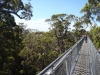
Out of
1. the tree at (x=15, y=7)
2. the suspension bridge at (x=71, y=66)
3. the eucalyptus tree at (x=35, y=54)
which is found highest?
the tree at (x=15, y=7)

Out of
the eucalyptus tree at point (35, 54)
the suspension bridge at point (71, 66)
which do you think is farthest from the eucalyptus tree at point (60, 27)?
the suspension bridge at point (71, 66)

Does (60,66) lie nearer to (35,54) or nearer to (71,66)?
(71,66)

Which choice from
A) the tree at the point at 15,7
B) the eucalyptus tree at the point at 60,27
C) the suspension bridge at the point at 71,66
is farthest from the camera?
the eucalyptus tree at the point at 60,27

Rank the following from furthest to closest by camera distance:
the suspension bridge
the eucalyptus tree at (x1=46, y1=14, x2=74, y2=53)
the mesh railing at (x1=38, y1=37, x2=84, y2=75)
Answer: the eucalyptus tree at (x1=46, y1=14, x2=74, y2=53) → the suspension bridge → the mesh railing at (x1=38, y1=37, x2=84, y2=75)

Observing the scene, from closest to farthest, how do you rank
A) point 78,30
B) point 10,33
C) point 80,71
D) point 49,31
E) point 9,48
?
point 80,71 < point 10,33 < point 9,48 < point 49,31 < point 78,30

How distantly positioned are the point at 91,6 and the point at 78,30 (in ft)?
61.4

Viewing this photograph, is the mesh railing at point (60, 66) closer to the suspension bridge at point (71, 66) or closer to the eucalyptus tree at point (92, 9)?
the suspension bridge at point (71, 66)

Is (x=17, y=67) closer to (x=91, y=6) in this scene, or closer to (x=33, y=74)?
(x=33, y=74)

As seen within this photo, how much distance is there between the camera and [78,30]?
1534 inches

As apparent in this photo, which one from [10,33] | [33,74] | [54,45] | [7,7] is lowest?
[33,74]

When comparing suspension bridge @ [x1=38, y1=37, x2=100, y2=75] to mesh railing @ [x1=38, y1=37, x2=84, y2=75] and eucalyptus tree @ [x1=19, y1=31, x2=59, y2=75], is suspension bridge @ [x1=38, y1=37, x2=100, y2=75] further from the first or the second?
eucalyptus tree @ [x1=19, y1=31, x2=59, y2=75]

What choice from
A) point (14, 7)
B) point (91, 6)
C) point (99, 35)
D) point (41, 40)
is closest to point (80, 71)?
point (14, 7)

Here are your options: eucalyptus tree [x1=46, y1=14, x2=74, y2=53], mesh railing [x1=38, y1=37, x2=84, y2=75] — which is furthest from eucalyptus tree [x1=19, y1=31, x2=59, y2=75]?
mesh railing [x1=38, y1=37, x2=84, y2=75]

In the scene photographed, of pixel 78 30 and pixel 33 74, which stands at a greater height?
pixel 78 30
